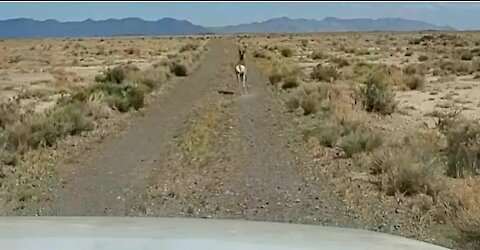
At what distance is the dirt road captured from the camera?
442 inches

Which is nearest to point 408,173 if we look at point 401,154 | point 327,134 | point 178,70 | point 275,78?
point 401,154

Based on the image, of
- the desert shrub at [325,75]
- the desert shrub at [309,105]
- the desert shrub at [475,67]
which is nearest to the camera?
the desert shrub at [309,105]

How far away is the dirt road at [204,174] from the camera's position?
1123 centimetres

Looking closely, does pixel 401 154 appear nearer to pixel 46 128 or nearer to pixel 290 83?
pixel 46 128

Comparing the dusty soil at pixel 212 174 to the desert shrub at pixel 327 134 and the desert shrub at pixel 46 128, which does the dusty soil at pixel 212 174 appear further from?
the desert shrub at pixel 46 128

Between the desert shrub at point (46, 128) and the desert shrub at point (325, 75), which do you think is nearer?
the desert shrub at point (46, 128)

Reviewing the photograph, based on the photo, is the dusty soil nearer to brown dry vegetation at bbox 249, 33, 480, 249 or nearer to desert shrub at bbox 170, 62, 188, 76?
brown dry vegetation at bbox 249, 33, 480, 249

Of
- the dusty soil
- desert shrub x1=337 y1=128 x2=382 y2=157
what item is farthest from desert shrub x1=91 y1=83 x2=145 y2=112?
desert shrub x1=337 y1=128 x2=382 y2=157

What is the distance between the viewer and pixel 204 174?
1412cm

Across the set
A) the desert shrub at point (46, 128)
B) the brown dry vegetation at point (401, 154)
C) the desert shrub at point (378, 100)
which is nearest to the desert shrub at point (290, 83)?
the brown dry vegetation at point (401, 154)

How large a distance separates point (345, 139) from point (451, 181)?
15.3 ft

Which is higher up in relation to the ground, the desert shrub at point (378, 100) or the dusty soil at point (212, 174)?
the dusty soil at point (212, 174)

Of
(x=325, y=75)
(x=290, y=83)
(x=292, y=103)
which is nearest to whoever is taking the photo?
(x=292, y=103)

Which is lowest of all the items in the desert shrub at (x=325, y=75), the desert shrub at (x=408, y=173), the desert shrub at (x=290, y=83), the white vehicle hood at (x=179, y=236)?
the desert shrub at (x=325, y=75)
